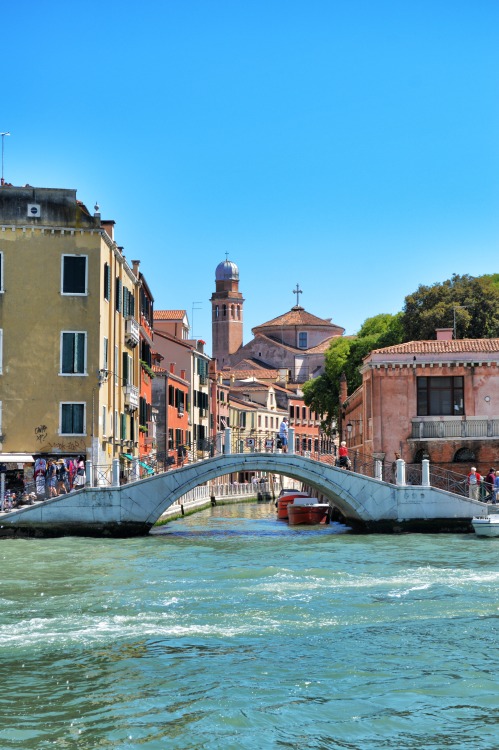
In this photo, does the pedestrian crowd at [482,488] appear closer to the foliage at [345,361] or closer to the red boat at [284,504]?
the red boat at [284,504]

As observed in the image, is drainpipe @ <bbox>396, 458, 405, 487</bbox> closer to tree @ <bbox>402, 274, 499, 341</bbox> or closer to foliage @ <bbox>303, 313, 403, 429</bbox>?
tree @ <bbox>402, 274, 499, 341</bbox>

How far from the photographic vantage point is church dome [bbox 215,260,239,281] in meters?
128

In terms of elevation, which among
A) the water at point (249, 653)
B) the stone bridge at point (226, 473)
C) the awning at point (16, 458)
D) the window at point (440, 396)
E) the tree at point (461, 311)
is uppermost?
the tree at point (461, 311)

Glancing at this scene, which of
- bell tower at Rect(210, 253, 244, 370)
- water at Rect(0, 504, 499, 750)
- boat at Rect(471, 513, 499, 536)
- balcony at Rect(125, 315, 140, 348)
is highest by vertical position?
bell tower at Rect(210, 253, 244, 370)

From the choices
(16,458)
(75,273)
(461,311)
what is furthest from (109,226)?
(461,311)

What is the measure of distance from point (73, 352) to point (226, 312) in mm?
91528

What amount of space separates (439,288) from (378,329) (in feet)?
38.5

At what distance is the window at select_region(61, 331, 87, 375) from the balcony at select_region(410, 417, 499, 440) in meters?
10.6

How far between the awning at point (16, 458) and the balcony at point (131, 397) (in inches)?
240

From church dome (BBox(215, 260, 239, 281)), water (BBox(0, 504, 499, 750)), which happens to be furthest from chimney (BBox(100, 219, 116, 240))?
church dome (BBox(215, 260, 239, 281))

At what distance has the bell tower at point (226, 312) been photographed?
4865 inches

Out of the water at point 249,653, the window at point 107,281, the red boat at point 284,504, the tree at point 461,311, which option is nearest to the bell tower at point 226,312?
the tree at point 461,311

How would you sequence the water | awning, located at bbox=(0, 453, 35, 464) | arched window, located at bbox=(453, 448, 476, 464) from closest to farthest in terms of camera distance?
the water < awning, located at bbox=(0, 453, 35, 464) < arched window, located at bbox=(453, 448, 476, 464)

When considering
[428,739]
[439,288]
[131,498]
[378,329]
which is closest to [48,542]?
[131,498]
